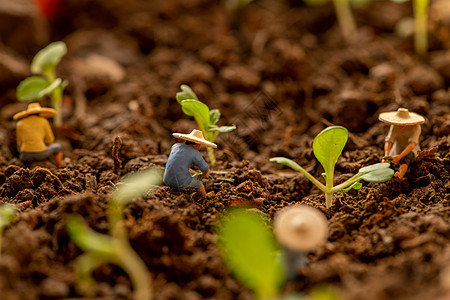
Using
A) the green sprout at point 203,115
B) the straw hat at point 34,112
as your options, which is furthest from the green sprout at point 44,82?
the green sprout at point 203,115

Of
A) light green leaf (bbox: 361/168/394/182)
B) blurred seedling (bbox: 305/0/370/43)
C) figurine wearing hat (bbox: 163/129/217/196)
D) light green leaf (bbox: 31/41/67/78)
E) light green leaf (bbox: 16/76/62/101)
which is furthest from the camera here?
blurred seedling (bbox: 305/0/370/43)

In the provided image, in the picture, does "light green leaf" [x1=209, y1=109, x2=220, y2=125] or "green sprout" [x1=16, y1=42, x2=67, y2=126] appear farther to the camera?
"green sprout" [x1=16, y1=42, x2=67, y2=126]

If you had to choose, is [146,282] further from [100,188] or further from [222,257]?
[100,188]

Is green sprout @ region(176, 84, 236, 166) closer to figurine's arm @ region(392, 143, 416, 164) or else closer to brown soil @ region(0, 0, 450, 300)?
brown soil @ region(0, 0, 450, 300)

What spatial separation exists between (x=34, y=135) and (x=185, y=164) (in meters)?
0.88

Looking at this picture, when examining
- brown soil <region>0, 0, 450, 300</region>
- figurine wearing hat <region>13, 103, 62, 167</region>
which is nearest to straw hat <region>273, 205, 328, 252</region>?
brown soil <region>0, 0, 450, 300</region>

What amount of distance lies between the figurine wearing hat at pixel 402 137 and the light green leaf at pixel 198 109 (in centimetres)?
80

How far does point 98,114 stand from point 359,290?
6.63ft

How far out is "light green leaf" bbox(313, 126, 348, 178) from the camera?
5.26 ft

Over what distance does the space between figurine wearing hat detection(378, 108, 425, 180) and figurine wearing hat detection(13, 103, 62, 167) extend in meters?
1.65

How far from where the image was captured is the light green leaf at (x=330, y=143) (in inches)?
63.1

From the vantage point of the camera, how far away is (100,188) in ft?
5.85

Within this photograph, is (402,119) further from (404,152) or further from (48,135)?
(48,135)

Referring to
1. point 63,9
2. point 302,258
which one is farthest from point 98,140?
point 63,9
